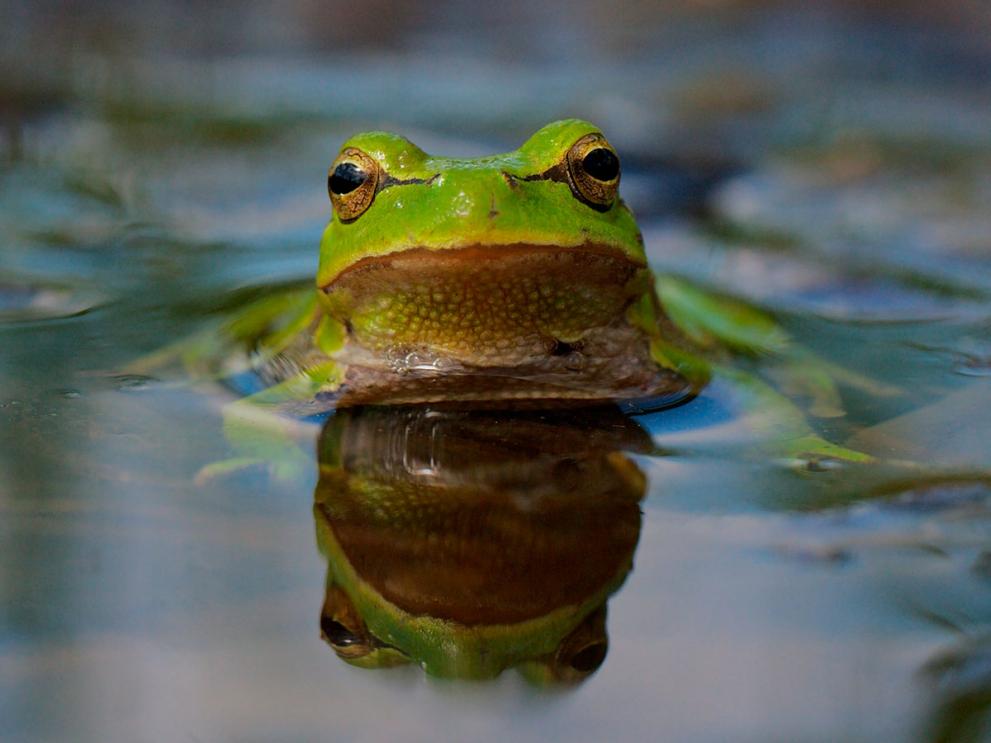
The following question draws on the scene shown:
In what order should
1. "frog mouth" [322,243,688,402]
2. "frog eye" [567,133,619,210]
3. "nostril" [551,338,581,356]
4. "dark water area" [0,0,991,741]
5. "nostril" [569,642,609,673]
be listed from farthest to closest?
"nostril" [551,338,581,356] → "frog eye" [567,133,619,210] → "frog mouth" [322,243,688,402] → "nostril" [569,642,609,673] → "dark water area" [0,0,991,741]

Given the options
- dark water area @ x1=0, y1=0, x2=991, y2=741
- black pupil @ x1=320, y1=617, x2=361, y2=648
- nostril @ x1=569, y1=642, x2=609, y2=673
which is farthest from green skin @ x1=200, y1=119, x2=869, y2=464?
nostril @ x1=569, y1=642, x2=609, y2=673

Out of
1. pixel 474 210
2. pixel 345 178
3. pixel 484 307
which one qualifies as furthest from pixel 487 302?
pixel 345 178

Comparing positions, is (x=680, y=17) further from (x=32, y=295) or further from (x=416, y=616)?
(x=416, y=616)

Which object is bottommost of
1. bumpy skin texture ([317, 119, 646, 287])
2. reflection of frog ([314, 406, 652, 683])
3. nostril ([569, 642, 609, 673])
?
nostril ([569, 642, 609, 673])

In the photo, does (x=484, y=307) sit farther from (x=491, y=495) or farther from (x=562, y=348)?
(x=491, y=495)

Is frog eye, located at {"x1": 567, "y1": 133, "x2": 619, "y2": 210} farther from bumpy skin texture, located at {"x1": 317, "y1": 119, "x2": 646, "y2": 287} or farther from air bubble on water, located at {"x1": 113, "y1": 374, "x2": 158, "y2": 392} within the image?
air bubble on water, located at {"x1": 113, "y1": 374, "x2": 158, "y2": 392}

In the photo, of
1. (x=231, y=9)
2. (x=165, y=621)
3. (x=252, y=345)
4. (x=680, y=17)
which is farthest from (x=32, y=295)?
(x=680, y=17)

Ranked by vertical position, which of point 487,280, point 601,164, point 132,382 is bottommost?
point 132,382
